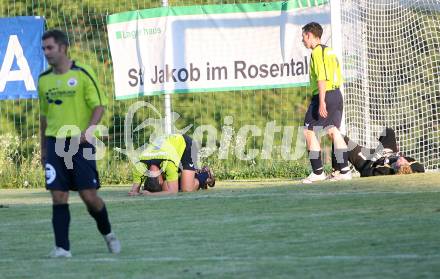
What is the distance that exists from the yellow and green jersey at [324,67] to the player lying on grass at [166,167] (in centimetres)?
187

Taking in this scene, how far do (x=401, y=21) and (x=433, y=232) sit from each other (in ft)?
32.5

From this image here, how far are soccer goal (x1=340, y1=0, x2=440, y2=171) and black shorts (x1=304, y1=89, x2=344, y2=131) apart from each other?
1770 mm

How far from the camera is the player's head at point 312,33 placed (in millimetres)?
15625

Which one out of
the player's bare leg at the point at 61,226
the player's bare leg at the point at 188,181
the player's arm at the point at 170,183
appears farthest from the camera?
the player's bare leg at the point at 188,181

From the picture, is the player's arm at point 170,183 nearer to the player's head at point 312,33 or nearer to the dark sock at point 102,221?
the player's head at point 312,33

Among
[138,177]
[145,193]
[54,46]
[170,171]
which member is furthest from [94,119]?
[138,177]

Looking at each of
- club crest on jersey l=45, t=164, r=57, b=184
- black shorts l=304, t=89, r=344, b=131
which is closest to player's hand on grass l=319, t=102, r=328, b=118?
black shorts l=304, t=89, r=344, b=131

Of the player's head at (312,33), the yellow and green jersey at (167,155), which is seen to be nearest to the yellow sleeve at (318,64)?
the player's head at (312,33)

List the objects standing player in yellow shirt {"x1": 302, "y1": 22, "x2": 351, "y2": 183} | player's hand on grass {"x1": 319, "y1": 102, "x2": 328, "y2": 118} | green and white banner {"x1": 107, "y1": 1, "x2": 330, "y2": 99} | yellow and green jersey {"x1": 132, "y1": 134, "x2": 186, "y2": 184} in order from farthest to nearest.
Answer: green and white banner {"x1": 107, "y1": 1, "x2": 330, "y2": 99} < standing player in yellow shirt {"x1": 302, "y1": 22, "x2": 351, "y2": 183} < player's hand on grass {"x1": 319, "y1": 102, "x2": 328, "y2": 118} < yellow and green jersey {"x1": 132, "y1": 134, "x2": 186, "y2": 184}

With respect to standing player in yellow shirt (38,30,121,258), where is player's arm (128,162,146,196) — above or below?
below

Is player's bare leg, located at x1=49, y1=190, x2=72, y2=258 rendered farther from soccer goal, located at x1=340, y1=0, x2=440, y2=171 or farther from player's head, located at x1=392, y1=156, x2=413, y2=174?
soccer goal, located at x1=340, y1=0, x2=440, y2=171

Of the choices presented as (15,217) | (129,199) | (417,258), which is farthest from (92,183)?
(129,199)

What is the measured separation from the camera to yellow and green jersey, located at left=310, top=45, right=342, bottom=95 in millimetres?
15680

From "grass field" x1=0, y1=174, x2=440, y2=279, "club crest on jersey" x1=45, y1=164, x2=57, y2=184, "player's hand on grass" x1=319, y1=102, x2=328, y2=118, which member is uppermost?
"player's hand on grass" x1=319, y1=102, x2=328, y2=118
